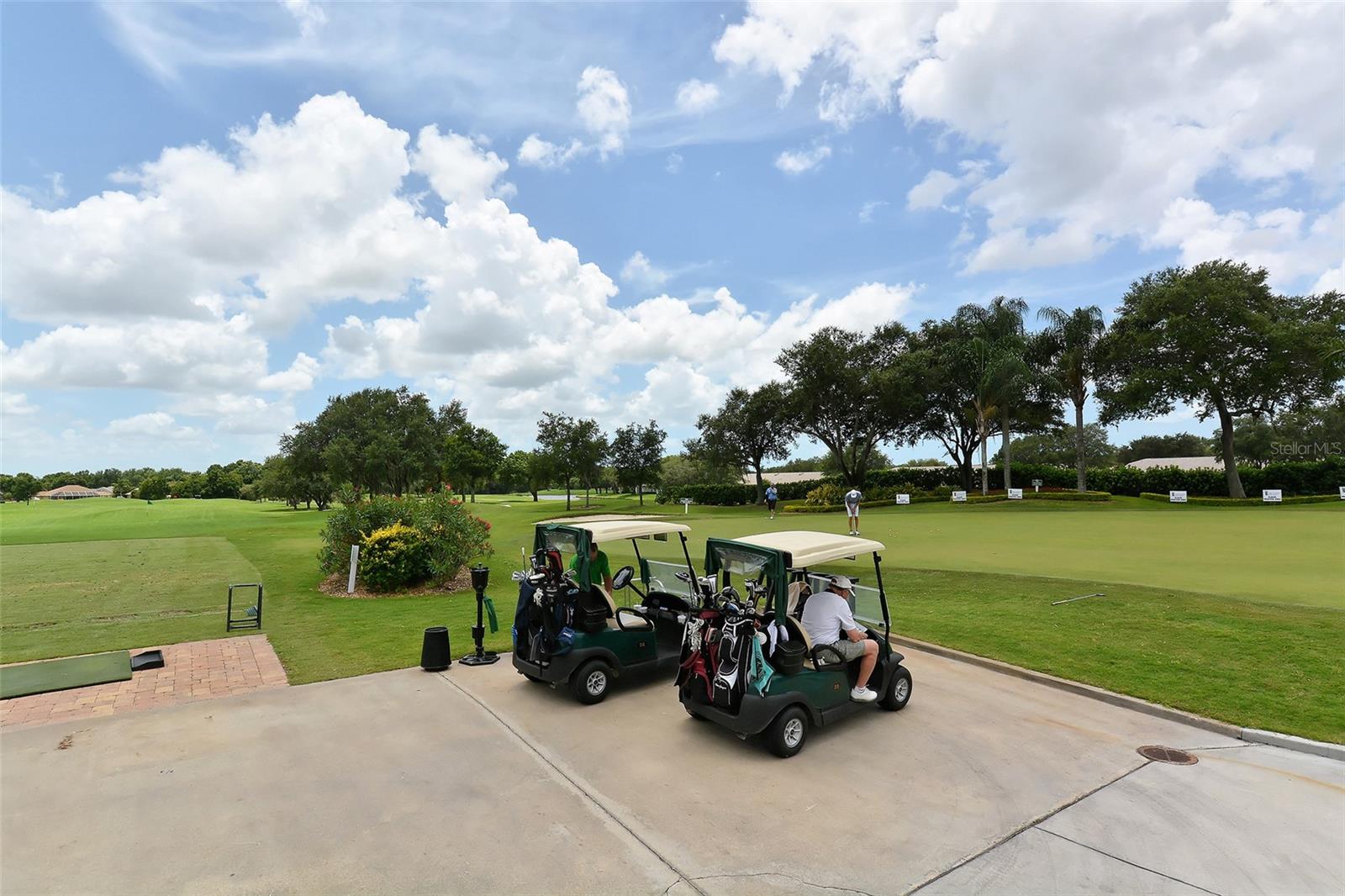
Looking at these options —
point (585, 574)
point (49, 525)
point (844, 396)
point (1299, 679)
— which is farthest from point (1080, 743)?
point (49, 525)

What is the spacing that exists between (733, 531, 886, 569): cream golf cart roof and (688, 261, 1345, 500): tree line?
3801 centimetres

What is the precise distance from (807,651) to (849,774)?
1051 mm

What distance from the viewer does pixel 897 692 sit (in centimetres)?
658

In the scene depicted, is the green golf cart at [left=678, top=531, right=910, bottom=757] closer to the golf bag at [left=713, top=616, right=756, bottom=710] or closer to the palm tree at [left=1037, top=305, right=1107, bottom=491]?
the golf bag at [left=713, top=616, right=756, bottom=710]

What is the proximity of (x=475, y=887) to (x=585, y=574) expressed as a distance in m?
3.68

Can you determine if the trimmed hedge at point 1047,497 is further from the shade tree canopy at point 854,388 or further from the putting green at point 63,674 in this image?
the putting green at point 63,674

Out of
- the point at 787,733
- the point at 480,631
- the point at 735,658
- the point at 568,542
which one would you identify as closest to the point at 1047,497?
the point at 568,542

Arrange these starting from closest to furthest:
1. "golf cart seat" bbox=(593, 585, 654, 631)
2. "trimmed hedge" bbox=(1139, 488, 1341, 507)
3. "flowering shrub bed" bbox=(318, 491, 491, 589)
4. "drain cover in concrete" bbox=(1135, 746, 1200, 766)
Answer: "drain cover in concrete" bbox=(1135, 746, 1200, 766), "golf cart seat" bbox=(593, 585, 654, 631), "flowering shrub bed" bbox=(318, 491, 491, 589), "trimmed hedge" bbox=(1139, 488, 1341, 507)

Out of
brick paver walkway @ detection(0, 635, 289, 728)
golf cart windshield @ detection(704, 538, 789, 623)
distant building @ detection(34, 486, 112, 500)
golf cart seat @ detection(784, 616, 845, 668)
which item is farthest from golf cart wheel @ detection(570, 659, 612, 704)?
distant building @ detection(34, 486, 112, 500)

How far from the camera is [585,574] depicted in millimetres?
7273

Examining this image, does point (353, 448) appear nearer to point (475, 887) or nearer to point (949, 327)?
point (949, 327)

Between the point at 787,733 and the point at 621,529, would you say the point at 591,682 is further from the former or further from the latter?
the point at 787,733

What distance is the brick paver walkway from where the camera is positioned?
6688mm

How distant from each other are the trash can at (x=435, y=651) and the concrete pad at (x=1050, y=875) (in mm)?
6264
